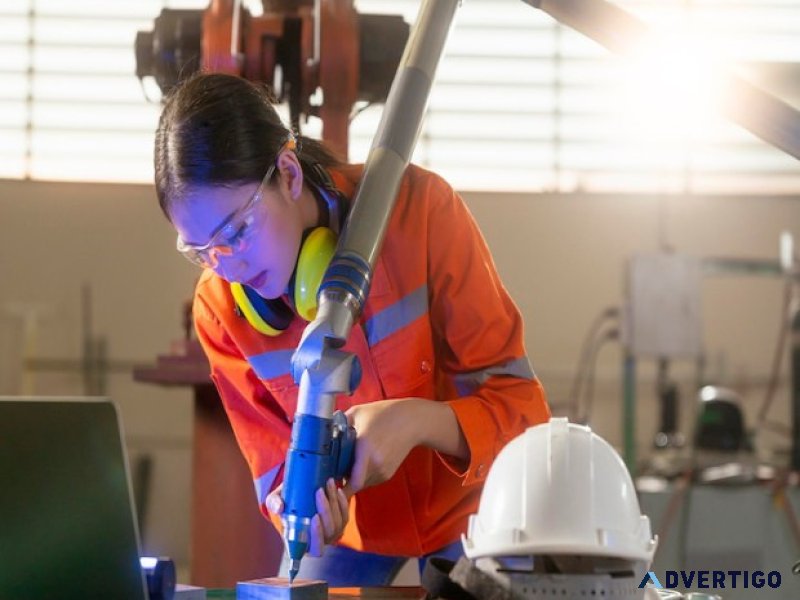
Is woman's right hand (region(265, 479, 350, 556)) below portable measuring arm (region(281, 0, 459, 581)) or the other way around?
below

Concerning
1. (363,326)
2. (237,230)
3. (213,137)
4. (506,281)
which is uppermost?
(506,281)

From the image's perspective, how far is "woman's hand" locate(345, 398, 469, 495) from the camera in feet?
4.13

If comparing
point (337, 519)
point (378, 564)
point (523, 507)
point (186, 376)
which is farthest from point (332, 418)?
point (186, 376)

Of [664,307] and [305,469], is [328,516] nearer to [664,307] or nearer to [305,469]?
[305,469]

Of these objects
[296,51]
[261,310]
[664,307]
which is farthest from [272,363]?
[664,307]

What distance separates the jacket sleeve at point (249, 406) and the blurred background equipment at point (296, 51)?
51 centimetres

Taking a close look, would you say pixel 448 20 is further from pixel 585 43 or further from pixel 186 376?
pixel 585 43

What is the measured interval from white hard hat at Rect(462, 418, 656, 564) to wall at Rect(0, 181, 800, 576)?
11.4 ft

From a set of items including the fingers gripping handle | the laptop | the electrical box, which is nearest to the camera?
the laptop

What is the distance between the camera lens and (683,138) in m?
4.72

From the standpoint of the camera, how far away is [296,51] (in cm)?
210

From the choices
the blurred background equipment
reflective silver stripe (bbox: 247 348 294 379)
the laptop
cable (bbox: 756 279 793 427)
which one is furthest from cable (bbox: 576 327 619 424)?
the laptop

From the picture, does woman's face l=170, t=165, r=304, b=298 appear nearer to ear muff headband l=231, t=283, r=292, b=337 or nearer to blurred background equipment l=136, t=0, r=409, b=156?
ear muff headband l=231, t=283, r=292, b=337

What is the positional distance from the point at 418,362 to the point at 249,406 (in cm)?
26
